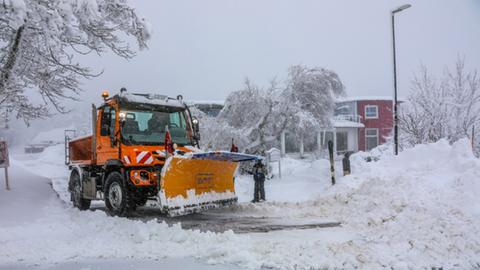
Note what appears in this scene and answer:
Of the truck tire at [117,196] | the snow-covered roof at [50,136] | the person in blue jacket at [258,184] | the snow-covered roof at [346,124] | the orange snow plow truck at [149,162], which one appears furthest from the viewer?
the snow-covered roof at [50,136]

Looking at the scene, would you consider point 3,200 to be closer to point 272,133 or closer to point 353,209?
point 353,209

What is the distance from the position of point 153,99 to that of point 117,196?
242cm

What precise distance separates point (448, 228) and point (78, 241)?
19.9 ft

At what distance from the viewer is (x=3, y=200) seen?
33.7 ft

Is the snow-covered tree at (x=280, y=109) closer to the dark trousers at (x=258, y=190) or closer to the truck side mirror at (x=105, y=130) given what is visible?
the dark trousers at (x=258, y=190)

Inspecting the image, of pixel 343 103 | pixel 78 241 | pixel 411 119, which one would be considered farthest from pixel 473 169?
pixel 343 103

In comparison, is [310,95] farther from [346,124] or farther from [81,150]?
[346,124]

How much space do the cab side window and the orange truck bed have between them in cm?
109

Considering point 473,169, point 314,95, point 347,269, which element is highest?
point 314,95

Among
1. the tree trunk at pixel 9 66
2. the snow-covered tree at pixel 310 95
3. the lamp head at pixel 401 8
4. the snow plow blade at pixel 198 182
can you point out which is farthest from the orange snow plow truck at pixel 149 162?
the snow-covered tree at pixel 310 95

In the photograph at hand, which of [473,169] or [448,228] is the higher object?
[473,169]

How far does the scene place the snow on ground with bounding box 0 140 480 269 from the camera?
6109mm

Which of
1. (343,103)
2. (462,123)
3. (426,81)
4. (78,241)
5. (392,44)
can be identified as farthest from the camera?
(343,103)

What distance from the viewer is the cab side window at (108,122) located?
993 centimetres
